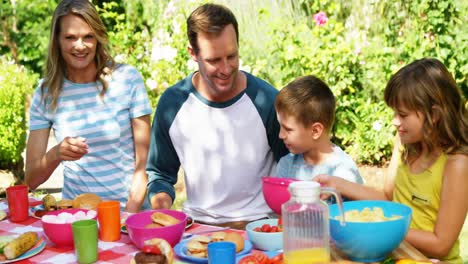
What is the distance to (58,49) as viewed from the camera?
303 cm

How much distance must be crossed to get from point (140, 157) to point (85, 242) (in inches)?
47.2

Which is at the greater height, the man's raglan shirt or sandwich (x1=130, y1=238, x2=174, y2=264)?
the man's raglan shirt

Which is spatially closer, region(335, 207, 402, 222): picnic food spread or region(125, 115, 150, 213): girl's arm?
region(335, 207, 402, 222): picnic food spread

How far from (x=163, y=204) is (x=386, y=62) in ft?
12.0

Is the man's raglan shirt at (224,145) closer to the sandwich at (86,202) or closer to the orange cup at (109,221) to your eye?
the sandwich at (86,202)

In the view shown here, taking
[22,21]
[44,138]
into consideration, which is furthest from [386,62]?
[22,21]

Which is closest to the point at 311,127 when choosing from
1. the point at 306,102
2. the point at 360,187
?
the point at 306,102

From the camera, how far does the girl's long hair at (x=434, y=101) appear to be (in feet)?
7.10

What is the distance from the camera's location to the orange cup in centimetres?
216

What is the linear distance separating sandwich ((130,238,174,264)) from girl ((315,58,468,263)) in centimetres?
63

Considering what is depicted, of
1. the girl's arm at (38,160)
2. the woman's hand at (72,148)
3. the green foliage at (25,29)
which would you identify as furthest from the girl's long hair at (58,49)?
the green foliage at (25,29)

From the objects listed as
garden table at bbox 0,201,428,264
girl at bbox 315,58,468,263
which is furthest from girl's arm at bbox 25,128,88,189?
girl at bbox 315,58,468,263

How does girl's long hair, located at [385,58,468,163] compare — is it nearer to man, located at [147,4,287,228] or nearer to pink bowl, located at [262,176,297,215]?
pink bowl, located at [262,176,297,215]

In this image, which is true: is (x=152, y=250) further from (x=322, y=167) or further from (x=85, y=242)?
(x=322, y=167)
